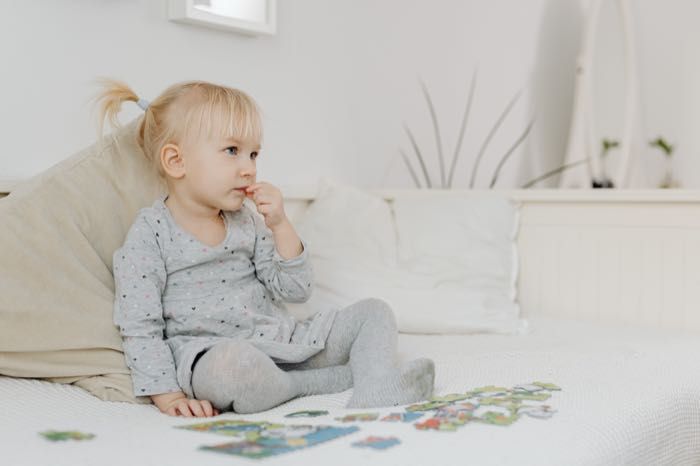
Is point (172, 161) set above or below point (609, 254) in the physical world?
above

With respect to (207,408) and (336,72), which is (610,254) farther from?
(207,408)

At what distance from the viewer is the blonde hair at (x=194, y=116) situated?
1.61 m

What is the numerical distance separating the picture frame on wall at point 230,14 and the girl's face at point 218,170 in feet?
1.73

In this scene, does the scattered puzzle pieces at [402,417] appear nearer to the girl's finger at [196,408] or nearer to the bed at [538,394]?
the bed at [538,394]

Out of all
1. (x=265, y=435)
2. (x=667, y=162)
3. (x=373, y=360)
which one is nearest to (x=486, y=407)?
(x=373, y=360)

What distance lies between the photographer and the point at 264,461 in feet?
3.47

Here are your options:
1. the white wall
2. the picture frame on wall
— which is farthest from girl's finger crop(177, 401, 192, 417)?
the picture frame on wall

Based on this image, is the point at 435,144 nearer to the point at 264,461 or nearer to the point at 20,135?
the point at 20,135

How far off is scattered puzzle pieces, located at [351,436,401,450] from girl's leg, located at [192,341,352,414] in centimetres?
27

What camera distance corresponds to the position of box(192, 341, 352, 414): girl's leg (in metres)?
1.38

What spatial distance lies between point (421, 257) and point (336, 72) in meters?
0.57

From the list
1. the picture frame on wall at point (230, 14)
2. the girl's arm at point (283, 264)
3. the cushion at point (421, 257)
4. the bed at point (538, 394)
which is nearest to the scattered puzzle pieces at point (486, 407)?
the bed at point (538, 394)

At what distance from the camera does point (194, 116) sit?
5.32ft

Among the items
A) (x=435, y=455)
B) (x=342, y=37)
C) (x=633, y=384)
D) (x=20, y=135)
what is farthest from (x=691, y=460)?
(x=342, y=37)
